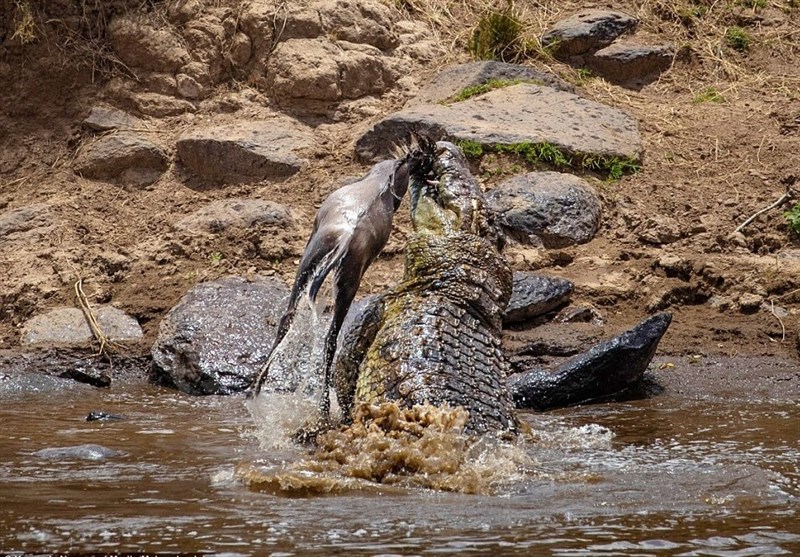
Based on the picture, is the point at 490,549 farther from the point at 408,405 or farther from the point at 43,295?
the point at 43,295

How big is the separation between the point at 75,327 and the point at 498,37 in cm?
445

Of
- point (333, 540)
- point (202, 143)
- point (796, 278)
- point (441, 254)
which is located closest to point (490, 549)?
point (333, 540)

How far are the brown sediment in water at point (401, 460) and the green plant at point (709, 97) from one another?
597 cm

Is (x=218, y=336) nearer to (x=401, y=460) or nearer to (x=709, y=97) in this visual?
(x=401, y=460)

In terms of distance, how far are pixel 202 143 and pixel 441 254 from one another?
4286 mm

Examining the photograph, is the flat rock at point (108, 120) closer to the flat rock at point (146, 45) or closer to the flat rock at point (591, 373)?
the flat rock at point (146, 45)

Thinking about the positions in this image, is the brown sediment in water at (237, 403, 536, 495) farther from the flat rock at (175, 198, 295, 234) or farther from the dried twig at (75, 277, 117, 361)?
the flat rock at (175, 198, 295, 234)

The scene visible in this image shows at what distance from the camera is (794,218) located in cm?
793

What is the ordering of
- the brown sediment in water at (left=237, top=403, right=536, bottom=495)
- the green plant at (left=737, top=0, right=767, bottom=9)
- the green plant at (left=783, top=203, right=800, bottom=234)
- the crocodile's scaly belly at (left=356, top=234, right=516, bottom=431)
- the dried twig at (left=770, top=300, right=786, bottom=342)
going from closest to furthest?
1. the brown sediment in water at (left=237, top=403, right=536, bottom=495)
2. the crocodile's scaly belly at (left=356, top=234, right=516, bottom=431)
3. the dried twig at (left=770, top=300, right=786, bottom=342)
4. the green plant at (left=783, top=203, right=800, bottom=234)
5. the green plant at (left=737, top=0, right=767, bottom=9)

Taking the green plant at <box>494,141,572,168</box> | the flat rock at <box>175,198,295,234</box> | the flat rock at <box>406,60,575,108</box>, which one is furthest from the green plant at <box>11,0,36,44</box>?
the green plant at <box>494,141,572,168</box>

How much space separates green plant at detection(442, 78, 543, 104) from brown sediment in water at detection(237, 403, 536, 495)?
5.26 metres

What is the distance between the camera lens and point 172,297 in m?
7.75

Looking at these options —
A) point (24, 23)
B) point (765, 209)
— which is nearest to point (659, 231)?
point (765, 209)

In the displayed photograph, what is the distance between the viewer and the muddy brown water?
10.8ft
